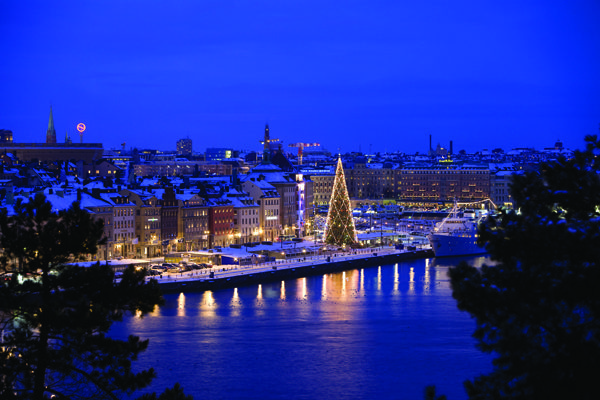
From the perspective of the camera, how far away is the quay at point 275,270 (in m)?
22.6

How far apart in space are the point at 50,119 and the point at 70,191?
3743 centimetres

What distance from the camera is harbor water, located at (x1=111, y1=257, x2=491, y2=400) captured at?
12586mm

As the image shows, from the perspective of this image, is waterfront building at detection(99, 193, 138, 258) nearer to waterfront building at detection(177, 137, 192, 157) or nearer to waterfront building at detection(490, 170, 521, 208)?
waterfront building at detection(490, 170, 521, 208)

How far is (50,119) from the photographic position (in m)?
62.3

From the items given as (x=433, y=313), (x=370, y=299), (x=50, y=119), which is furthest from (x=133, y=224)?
(x=50, y=119)

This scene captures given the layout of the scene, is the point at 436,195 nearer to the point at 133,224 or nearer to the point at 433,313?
the point at 133,224

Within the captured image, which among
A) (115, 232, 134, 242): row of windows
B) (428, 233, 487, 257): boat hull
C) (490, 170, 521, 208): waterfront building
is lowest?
(428, 233, 487, 257): boat hull

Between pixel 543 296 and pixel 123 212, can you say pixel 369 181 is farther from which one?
pixel 543 296

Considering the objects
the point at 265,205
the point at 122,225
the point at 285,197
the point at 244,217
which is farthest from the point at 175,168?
the point at 122,225

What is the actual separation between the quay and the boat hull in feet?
1.55

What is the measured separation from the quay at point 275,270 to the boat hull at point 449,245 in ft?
1.55

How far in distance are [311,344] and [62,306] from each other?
914 cm

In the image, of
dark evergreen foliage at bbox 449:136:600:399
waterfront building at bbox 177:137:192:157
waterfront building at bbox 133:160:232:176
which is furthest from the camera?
waterfront building at bbox 177:137:192:157

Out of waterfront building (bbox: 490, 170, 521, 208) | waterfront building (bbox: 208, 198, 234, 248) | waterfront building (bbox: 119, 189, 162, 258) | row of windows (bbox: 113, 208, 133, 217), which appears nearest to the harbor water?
row of windows (bbox: 113, 208, 133, 217)
